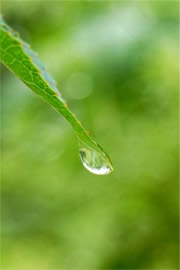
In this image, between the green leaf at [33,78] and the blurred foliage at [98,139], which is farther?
the blurred foliage at [98,139]

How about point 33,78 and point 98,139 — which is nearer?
point 33,78

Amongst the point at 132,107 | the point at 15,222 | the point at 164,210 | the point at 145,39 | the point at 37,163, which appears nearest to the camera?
the point at 145,39

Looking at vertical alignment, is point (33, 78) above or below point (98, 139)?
below

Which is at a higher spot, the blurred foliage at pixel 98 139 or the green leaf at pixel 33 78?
the blurred foliage at pixel 98 139

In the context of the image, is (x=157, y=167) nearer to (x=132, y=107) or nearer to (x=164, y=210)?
(x=164, y=210)

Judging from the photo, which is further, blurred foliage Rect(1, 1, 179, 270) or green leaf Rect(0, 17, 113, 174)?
blurred foliage Rect(1, 1, 179, 270)

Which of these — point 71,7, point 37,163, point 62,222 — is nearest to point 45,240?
point 62,222

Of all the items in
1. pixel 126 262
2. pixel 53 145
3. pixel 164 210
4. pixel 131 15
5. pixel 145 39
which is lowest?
pixel 126 262

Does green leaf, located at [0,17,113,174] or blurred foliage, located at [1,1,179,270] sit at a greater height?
blurred foliage, located at [1,1,179,270]
